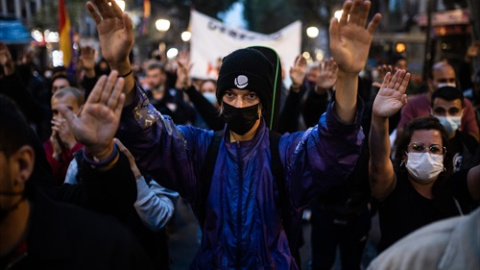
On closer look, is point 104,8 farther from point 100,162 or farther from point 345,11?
point 345,11

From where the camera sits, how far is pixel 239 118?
2.51m

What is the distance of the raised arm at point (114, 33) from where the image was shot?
7.06ft

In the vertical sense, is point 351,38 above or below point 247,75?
above

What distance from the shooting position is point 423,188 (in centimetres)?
296

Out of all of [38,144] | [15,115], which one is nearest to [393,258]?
[15,115]

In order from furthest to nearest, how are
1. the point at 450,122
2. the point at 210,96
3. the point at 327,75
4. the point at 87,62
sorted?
the point at 210,96, the point at 87,62, the point at 450,122, the point at 327,75

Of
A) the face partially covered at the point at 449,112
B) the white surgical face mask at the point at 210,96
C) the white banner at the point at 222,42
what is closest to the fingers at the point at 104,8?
the face partially covered at the point at 449,112

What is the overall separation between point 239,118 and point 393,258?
4.03 ft

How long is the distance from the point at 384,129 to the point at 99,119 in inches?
59.6

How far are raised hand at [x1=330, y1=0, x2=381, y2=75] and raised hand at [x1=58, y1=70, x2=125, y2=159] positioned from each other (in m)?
0.85

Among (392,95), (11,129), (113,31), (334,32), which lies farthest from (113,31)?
(392,95)

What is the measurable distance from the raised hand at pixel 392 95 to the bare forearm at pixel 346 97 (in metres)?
0.54

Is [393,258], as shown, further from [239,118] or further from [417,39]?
[417,39]

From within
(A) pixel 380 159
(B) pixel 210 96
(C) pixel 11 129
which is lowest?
(B) pixel 210 96
